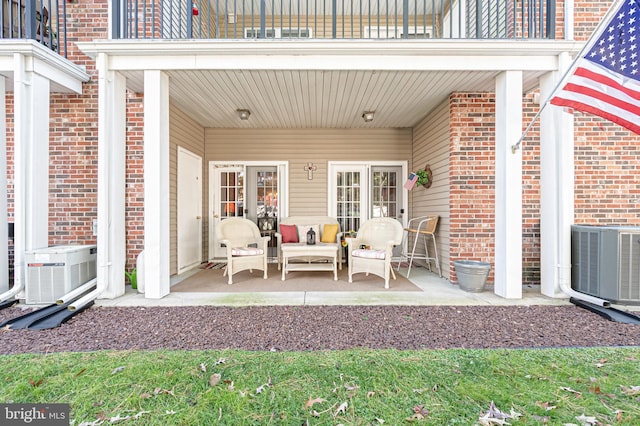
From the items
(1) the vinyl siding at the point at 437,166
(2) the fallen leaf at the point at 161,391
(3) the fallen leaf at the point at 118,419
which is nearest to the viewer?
(3) the fallen leaf at the point at 118,419

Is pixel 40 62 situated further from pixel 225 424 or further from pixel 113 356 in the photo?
pixel 225 424

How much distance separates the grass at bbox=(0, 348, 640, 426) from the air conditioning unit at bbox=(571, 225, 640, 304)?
134cm

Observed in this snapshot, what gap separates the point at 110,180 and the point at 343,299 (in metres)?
3.16

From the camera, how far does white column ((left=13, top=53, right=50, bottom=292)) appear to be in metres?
3.37

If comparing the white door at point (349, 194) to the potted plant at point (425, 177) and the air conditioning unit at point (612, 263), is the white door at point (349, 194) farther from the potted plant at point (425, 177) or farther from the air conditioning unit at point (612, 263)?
the air conditioning unit at point (612, 263)

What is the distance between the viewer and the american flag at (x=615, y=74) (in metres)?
2.64

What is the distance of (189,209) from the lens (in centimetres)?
546

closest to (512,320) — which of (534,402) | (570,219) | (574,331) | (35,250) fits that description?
(574,331)

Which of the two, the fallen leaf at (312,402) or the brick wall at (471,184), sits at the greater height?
the brick wall at (471,184)

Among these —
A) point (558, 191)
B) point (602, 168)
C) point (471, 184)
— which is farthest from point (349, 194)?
point (602, 168)

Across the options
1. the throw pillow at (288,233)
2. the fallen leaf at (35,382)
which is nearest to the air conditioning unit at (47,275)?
the fallen leaf at (35,382)

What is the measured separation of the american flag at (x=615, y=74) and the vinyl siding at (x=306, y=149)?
133 inches

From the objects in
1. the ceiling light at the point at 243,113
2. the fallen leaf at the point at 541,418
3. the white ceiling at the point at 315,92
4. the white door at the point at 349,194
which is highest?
the white ceiling at the point at 315,92

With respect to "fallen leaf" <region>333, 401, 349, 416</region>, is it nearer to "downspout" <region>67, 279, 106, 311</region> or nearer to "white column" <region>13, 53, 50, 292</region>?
"downspout" <region>67, 279, 106, 311</region>
